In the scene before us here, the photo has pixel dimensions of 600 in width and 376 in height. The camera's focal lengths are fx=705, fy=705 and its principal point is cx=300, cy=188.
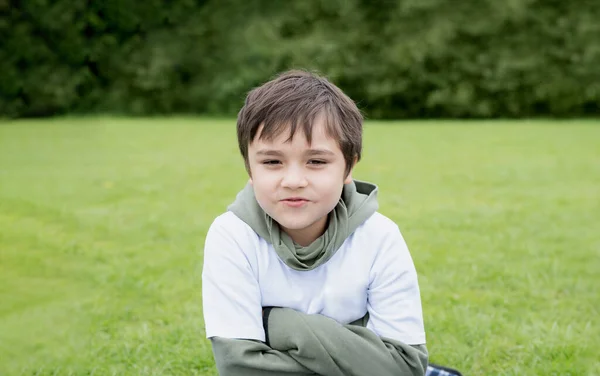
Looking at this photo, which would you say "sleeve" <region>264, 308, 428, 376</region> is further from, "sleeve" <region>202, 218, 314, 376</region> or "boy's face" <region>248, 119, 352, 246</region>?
"boy's face" <region>248, 119, 352, 246</region>

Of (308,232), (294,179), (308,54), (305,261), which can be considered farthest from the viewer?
(308,54)

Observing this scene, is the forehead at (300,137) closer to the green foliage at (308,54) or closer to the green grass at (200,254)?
the green grass at (200,254)

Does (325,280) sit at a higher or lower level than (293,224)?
lower

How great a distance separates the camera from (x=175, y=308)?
11.3 ft

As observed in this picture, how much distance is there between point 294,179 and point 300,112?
0.18 m

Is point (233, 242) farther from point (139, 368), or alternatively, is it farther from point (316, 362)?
point (139, 368)

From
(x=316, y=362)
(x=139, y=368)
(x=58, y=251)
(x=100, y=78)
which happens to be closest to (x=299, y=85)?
(x=316, y=362)

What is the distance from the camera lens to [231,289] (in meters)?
1.97

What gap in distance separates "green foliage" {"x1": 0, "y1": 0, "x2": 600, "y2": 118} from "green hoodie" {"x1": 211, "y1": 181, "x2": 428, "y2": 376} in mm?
14678

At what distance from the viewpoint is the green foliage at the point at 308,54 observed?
55.9ft

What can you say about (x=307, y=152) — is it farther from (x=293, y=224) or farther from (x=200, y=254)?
(x=200, y=254)

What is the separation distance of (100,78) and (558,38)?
11.7 metres

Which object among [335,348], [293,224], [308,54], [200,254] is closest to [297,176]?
[293,224]

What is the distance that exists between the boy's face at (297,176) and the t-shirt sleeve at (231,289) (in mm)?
149
